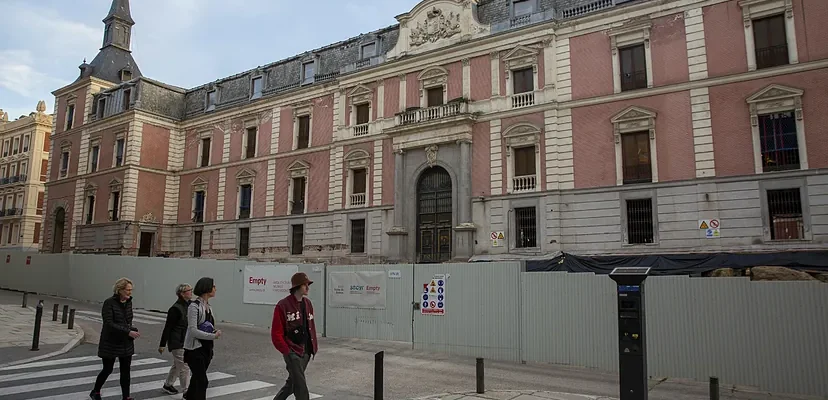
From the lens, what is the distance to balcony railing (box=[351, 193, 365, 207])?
31.5 m

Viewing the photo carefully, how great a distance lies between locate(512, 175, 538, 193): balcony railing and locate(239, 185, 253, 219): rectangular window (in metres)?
19.8

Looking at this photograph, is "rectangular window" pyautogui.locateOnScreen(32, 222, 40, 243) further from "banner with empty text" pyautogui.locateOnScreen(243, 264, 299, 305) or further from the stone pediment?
"banner with empty text" pyautogui.locateOnScreen(243, 264, 299, 305)

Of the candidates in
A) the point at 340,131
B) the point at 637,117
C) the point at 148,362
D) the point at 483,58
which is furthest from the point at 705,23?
the point at 148,362

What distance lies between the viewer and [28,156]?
58.5m

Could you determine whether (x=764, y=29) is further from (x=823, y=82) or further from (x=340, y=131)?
(x=340, y=131)

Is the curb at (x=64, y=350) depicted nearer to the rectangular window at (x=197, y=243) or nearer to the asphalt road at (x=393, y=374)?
the asphalt road at (x=393, y=374)

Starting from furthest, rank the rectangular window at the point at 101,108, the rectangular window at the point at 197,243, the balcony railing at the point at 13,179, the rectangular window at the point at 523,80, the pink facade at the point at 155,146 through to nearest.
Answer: the balcony railing at the point at 13,179, the rectangular window at the point at 101,108, the pink facade at the point at 155,146, the rectangular window at the point at 197,243, the rectangular window at the point at 523,80

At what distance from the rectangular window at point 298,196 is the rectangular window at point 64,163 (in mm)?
25038

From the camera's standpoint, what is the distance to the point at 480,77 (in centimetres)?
2783

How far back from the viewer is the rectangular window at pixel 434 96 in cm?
2942

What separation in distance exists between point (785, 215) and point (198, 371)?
21278 millimetres

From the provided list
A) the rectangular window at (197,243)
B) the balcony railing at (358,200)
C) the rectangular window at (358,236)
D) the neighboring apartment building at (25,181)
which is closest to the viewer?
the rectangular window at (358,236)

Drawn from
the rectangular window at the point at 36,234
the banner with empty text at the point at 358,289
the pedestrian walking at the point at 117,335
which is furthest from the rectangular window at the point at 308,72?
the rectangular window at the point at 36,234

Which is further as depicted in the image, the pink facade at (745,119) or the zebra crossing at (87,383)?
the pink facade at (745,119)
